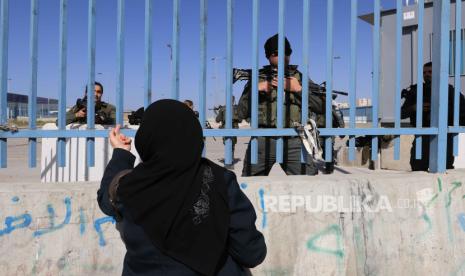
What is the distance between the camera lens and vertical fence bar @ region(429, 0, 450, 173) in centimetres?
293

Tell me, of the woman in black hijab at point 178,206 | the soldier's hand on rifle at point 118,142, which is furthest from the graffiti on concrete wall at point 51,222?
the woman in black hijab at point 178,206

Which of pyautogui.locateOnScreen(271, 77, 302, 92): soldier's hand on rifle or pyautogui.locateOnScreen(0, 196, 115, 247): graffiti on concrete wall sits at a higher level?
pyautogui.locateOnScreen(271, 77, 302, 92): soldier's hand on rifle

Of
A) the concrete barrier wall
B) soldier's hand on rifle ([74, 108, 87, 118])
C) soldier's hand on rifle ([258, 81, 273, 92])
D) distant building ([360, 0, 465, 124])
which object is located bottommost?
the concrete barrier wall

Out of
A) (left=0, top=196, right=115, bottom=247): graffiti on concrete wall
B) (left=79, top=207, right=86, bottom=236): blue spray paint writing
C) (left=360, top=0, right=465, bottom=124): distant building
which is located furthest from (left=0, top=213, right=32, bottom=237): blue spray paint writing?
(left=360, top=0, right=465, bottom=124): distant building

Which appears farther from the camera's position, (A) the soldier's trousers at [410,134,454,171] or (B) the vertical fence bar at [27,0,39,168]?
(A) the soldier's trousers at [410,134,454,171]

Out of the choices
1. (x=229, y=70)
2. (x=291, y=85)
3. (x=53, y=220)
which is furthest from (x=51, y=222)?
(x=291, y=85)

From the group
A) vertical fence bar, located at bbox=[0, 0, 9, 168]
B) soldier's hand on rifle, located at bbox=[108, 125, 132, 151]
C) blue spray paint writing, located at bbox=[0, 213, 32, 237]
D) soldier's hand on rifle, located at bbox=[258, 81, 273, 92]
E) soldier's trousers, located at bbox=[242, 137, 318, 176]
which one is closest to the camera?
soldier's hand on rifle, located at bbox=[108, 125, 132, 151]

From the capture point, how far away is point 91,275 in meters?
2.48

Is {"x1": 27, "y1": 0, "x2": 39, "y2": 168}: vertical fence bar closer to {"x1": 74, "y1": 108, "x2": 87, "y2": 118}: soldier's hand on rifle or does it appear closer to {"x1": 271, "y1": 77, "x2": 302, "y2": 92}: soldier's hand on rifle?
{"x1": 74, "y1": 108, "x2": 87, "y2": 118}: soldier's hand on rifle

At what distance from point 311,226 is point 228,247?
1276 millimetres

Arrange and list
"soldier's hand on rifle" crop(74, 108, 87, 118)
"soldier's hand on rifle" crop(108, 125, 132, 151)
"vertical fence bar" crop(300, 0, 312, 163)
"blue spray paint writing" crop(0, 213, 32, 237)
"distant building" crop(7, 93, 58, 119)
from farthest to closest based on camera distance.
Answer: "soldier's hand on rifle" crop(74, 108, 87, 118), "distant building" crop(7, 93, 58, 119), "vertical fence bar" crop(300, 0, 312, 163), "blue spray paint writing" crop(0, 213, 32, 237), "soldier's hand on rifle" crop(108, 125, 132, 151)

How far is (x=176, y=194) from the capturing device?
4.43 ft

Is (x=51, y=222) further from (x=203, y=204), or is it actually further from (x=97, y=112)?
(x=97, y=112)

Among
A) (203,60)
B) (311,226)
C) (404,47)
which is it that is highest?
(404,47)
